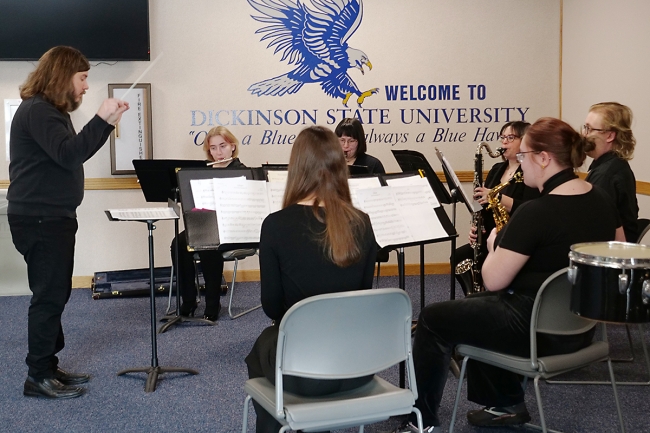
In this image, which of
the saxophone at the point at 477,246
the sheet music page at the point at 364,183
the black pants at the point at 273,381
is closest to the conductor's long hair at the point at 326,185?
the black pants at the point at 273,381

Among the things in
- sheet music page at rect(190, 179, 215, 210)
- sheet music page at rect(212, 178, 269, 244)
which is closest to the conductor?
sheet music page at rect(190, 179, 215, 210)

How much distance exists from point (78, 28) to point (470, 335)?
13.3ft

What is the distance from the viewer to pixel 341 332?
2031 mm

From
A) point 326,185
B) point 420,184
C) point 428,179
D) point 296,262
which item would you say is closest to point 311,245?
point 296,262

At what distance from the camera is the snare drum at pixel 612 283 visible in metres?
2.20

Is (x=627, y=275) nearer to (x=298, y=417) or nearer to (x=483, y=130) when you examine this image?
(x=298, y=417)

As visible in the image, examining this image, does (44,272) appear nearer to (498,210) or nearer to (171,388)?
(171,388)

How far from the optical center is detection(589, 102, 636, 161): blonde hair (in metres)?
3.72

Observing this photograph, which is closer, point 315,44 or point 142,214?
point 142,214

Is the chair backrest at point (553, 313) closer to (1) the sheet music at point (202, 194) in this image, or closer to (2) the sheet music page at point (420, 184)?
(2) the sheet music page at point (420, 184)

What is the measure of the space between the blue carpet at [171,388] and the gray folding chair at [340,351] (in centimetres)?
92

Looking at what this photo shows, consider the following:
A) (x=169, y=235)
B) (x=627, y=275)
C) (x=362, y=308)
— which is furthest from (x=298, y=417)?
(x=169, y=235)

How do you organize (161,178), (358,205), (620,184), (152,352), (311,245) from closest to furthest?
1. (311,245)
2. (358,205)
3. (152,352)
4. (620,184)
5. (161,178)

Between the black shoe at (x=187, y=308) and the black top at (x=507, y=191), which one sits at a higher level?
the black top at (x=507, y=191)
